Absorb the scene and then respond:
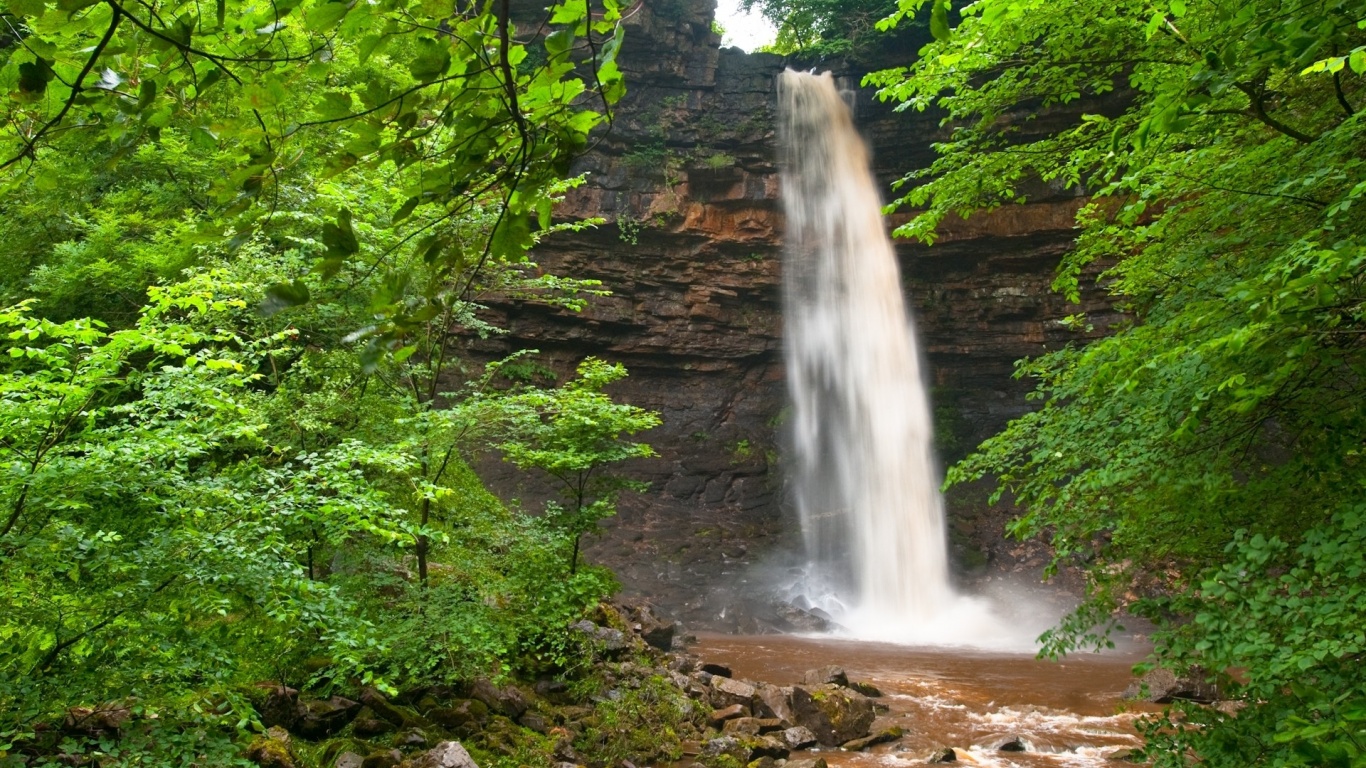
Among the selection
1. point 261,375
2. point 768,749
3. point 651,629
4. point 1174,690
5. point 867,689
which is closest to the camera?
point 261,375

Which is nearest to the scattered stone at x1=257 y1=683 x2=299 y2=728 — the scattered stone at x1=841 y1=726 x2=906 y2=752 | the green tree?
the green tree

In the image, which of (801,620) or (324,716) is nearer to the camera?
(324,716)

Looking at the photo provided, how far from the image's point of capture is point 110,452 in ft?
11.4

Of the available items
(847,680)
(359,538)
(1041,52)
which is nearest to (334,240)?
(1041,52)

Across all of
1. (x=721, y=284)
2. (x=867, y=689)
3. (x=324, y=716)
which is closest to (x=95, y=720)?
(x=324, y=716)

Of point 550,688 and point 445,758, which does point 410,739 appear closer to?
point 445,758

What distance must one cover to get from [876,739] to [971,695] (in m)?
2.76

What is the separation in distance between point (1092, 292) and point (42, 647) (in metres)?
20.9

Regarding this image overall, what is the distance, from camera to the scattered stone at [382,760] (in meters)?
5.24

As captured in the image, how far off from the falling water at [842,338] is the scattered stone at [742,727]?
12229 mm

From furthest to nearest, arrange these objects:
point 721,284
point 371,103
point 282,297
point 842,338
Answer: point 842,338 < point 721,284 < point 371,103 < point 282,297

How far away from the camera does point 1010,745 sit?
752 centimetres

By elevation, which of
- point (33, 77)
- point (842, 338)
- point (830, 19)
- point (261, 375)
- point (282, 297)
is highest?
point (830, 19)

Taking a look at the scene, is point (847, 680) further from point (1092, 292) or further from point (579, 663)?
point (1092, 292)
